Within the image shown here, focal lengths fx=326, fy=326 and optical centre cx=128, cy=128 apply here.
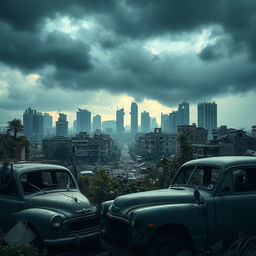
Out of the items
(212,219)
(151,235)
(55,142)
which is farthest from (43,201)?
(55,142)

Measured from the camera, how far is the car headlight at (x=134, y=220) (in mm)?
5207

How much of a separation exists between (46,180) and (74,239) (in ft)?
7.34

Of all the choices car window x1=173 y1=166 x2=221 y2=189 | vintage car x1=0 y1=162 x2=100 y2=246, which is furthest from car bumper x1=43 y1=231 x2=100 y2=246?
car window x1=173 y1=166 x2=221 y2=189

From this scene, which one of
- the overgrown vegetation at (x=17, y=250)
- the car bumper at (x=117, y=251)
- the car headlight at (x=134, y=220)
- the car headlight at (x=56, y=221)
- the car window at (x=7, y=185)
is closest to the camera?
the overgrown vegetation at (x=17, y=250)

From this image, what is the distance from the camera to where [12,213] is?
7.05 meters

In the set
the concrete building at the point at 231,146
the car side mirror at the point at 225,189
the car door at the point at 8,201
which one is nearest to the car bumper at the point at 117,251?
the car side mirror at the point at 225,189

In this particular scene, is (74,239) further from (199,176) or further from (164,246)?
(199,176)

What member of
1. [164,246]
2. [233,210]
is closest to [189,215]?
[164,246]

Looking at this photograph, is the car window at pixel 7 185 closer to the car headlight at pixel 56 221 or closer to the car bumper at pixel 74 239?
the car headlight at pixel 56 221

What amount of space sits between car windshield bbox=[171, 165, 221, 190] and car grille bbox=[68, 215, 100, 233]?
185cm

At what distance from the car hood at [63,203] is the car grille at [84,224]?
12 centimetres

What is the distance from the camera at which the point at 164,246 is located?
210 inches

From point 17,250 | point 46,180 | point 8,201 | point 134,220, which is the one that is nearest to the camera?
point 17,250

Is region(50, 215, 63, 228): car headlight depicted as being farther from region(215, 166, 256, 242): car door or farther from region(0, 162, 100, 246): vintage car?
region(215, 166, 256, 242): car door
